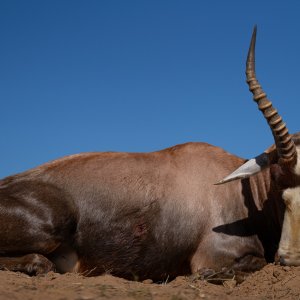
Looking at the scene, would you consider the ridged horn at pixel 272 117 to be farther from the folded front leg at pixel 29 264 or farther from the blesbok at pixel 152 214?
the folded front leg at pixel 29 264

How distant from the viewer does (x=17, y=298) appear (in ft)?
13.8

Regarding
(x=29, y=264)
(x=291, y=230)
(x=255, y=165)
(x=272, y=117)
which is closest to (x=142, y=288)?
(x=29, y=264)

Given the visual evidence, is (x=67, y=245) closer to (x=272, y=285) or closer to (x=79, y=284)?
(x=79, y=284)

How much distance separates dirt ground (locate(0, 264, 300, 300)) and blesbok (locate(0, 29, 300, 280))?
11.9 inches

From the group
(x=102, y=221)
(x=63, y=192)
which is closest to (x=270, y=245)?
(x=102, y=221)

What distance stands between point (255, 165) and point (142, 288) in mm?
2921

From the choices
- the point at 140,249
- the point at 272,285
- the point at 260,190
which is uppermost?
the point at 260,190

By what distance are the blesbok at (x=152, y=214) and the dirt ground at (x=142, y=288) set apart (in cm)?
30

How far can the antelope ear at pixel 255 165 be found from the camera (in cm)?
714

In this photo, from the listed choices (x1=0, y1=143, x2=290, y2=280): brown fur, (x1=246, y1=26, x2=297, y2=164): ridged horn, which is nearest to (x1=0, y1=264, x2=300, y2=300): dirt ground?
(x1=0, y1=143, x2=290, y2=280): brown fur

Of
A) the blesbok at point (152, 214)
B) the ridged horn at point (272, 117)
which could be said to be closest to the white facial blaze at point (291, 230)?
the blesbok at point (152, 214)

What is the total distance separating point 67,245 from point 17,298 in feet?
9.45

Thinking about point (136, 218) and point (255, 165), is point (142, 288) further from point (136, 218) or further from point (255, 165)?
point (255, 165)

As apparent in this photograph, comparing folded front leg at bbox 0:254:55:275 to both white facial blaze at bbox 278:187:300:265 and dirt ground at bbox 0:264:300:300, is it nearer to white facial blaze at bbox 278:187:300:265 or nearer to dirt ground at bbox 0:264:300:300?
dirt ground at bbox 0:264:300:300
